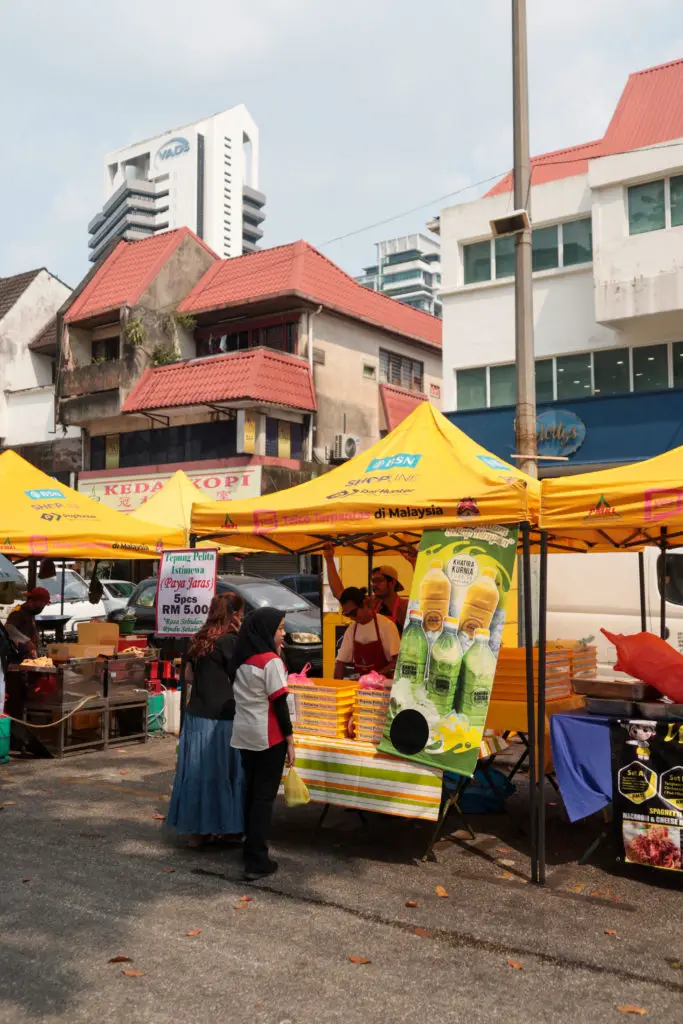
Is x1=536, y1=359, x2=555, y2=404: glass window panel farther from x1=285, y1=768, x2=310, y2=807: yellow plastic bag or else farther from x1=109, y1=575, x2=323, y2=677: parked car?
x1=285, y1=768, x2=310, y2=807: yellow plastic bag

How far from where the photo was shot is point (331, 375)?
1334 inches

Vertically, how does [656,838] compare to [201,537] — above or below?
below

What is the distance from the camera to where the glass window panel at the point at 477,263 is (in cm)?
2395

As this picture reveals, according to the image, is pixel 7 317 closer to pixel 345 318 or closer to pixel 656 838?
pixel 345 318

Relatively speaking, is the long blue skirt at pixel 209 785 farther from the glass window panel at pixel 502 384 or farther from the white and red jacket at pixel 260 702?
the glass window panel at pixel 502 384

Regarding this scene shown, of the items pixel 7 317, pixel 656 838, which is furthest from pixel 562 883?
pixel 7 317

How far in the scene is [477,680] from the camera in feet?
21.7

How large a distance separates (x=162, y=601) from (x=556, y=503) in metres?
4.46

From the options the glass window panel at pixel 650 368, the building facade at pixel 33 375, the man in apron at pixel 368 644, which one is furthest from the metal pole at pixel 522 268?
the building facade at pixel 33 375

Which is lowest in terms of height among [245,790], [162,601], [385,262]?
[245,790]

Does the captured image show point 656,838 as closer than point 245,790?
Yes

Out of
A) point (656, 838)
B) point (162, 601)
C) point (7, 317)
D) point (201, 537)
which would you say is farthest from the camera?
point (7, 317)

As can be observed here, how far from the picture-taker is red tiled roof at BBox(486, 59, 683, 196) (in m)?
22.2

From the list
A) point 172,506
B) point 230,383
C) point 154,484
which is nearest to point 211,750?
point 172,506
